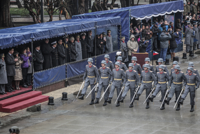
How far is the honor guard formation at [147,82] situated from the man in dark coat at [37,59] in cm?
229

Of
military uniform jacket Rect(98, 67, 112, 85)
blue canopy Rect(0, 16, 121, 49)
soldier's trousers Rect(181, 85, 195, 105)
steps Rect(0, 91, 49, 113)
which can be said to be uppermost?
blue canopy Rect(0, 16, 121, 49)

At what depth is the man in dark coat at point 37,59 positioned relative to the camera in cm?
1841

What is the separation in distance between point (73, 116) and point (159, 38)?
12055 millimetres

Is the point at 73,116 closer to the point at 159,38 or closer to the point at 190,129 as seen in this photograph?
the point at 190,129

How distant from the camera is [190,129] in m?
13.4

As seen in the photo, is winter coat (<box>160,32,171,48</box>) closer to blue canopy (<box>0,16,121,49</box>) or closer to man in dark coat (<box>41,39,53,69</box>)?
blue canopy (<box>0,16,121,49</box>)

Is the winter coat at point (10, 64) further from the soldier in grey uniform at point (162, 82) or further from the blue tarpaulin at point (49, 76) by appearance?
the soldier in grey uniform at point (162, 82)

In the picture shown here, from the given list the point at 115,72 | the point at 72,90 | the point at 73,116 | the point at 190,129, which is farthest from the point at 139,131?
the point at 72,90

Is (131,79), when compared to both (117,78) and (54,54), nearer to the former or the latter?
(117,78)

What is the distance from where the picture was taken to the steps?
15.9 m

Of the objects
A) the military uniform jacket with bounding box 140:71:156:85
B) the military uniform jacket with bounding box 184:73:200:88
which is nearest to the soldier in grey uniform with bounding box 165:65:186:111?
the military uniform jacket with bounding box 184:73:200:88

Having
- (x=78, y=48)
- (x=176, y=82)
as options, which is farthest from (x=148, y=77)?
(x=78, y=48)

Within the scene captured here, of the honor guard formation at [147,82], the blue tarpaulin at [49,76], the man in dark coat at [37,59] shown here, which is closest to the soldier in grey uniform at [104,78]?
the honor guard formation at [147,82]

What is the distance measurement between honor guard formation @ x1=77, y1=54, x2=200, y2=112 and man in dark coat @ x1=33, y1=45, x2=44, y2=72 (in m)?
2.29
